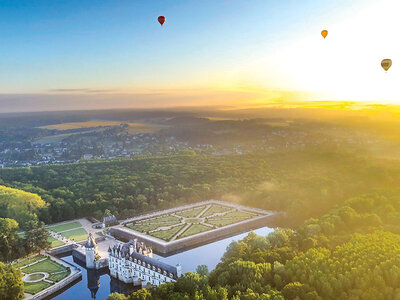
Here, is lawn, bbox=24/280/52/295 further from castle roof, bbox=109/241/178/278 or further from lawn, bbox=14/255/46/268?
castle roof, bbox=109/241/178/278

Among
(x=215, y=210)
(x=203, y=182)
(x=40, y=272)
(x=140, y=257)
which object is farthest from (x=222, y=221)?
(x=40, y=272)

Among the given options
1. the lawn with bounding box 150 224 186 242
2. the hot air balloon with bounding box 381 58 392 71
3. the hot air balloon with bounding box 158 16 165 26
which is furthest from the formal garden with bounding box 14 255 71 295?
the hot air balloon with bounding box 381 58 392 71

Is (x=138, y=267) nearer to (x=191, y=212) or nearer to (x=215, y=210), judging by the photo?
(x=191, y=212)

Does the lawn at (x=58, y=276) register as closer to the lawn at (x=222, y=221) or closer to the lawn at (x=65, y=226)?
the lawn at (x=65, y=226)

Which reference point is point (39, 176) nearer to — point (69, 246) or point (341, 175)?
point (69, 246)

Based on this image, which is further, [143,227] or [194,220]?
[194,220]

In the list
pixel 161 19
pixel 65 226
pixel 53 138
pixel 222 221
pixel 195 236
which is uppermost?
pixel 161 19

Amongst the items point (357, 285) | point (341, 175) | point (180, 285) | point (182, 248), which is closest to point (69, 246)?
point (182, 248)
